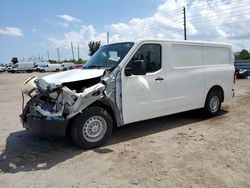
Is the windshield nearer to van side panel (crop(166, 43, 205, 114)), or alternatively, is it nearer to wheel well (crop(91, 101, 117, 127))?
wheel well (crop(91, 101, 117, 127))

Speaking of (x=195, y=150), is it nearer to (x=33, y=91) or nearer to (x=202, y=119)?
(x=202, y=119)

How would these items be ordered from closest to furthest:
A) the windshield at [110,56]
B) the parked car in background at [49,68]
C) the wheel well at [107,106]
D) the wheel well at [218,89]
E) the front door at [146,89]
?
the wheel well at [107,106] → the front door at [146,89] → the windshield at [110,56] → the wheel well at [218,89] → the parked car in background at [49,68]

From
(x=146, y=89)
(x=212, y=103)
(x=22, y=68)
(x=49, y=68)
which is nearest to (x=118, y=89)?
(x=146, y=89)

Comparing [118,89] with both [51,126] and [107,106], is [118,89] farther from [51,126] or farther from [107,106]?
[51,126]

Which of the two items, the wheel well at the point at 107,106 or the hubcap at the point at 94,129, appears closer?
the hubcap at the point at 94,129

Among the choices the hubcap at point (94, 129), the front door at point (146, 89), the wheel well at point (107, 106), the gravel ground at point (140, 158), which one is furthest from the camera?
the front door at point (146, 89)

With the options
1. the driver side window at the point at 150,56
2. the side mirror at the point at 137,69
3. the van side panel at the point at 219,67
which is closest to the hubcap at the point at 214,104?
the van side panel at the point at 219,67

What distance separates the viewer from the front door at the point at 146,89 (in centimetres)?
581

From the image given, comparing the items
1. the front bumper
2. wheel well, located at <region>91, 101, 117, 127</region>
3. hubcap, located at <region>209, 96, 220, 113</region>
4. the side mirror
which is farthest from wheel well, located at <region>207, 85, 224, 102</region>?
the front bumper

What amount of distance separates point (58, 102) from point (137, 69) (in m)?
1.64

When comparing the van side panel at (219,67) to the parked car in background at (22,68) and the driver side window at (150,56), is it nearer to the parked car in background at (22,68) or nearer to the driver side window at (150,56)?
the driver side window at (150,56)

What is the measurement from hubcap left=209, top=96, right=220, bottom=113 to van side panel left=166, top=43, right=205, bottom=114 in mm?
513

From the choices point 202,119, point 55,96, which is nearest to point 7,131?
point 55,96

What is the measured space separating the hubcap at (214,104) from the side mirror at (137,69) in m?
3.02
